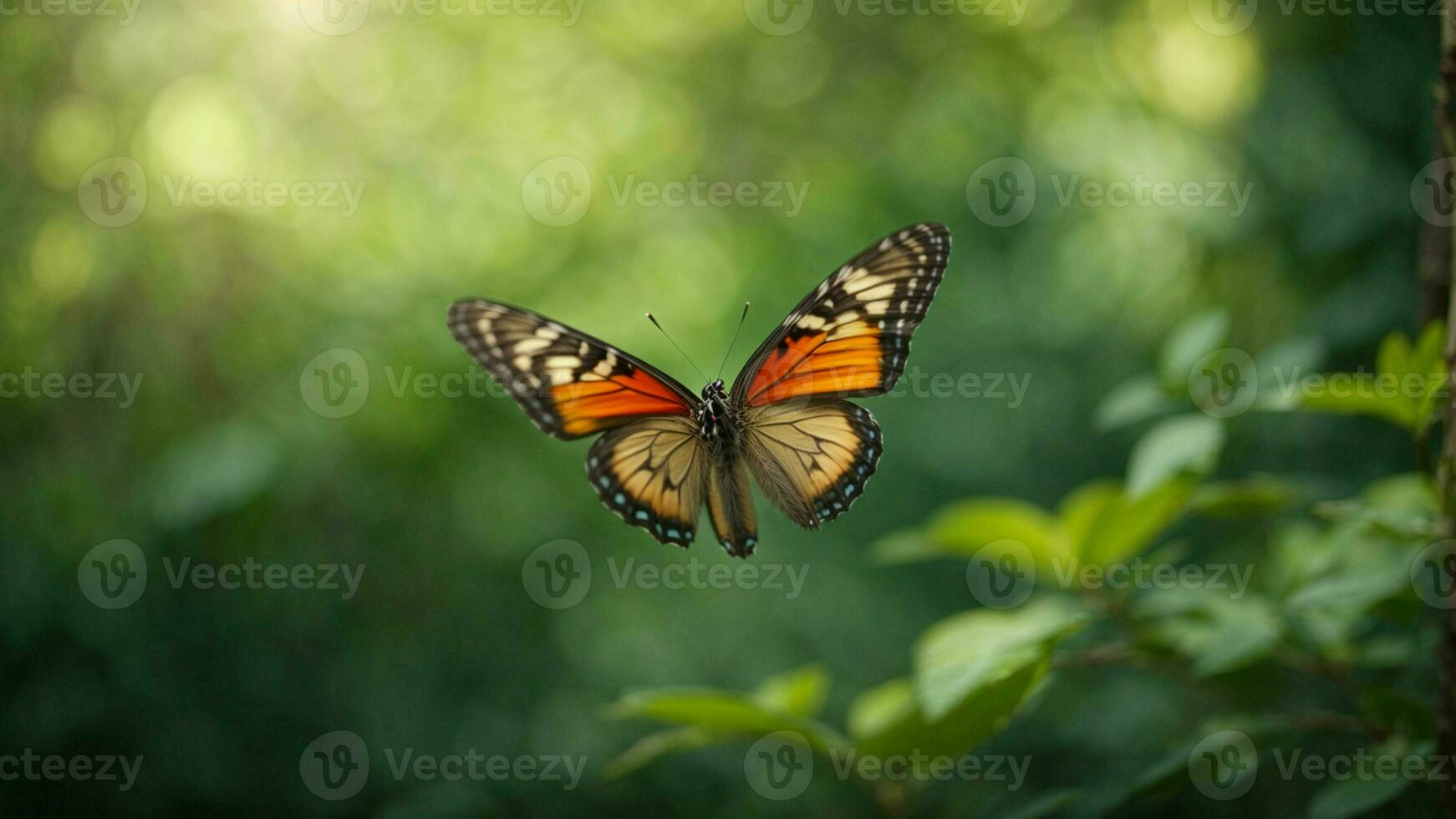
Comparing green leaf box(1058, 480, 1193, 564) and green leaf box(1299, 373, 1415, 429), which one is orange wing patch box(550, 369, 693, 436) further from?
green leaf box(1299, 373, 1415, 429)

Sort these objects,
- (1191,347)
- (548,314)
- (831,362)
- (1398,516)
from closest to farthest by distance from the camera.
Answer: (1398,516)
(831,362)
(1191,347)
(548,314)

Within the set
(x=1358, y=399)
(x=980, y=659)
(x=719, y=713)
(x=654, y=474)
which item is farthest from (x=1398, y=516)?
(x=654, y=474)

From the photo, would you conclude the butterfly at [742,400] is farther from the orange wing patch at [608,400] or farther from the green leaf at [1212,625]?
the green leaf at [1212,625]

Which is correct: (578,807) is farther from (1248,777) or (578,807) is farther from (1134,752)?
(1248,777)

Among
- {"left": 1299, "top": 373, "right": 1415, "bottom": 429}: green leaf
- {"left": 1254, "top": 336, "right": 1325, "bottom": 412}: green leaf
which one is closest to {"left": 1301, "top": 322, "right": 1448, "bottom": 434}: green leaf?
{"left": 1299, "top": 373, "right": 1415, "bottom": 429}: green leaf

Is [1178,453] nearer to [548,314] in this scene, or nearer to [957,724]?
[957,724]

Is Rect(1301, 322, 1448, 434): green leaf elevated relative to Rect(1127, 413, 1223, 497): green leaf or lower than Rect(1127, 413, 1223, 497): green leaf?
elevated
